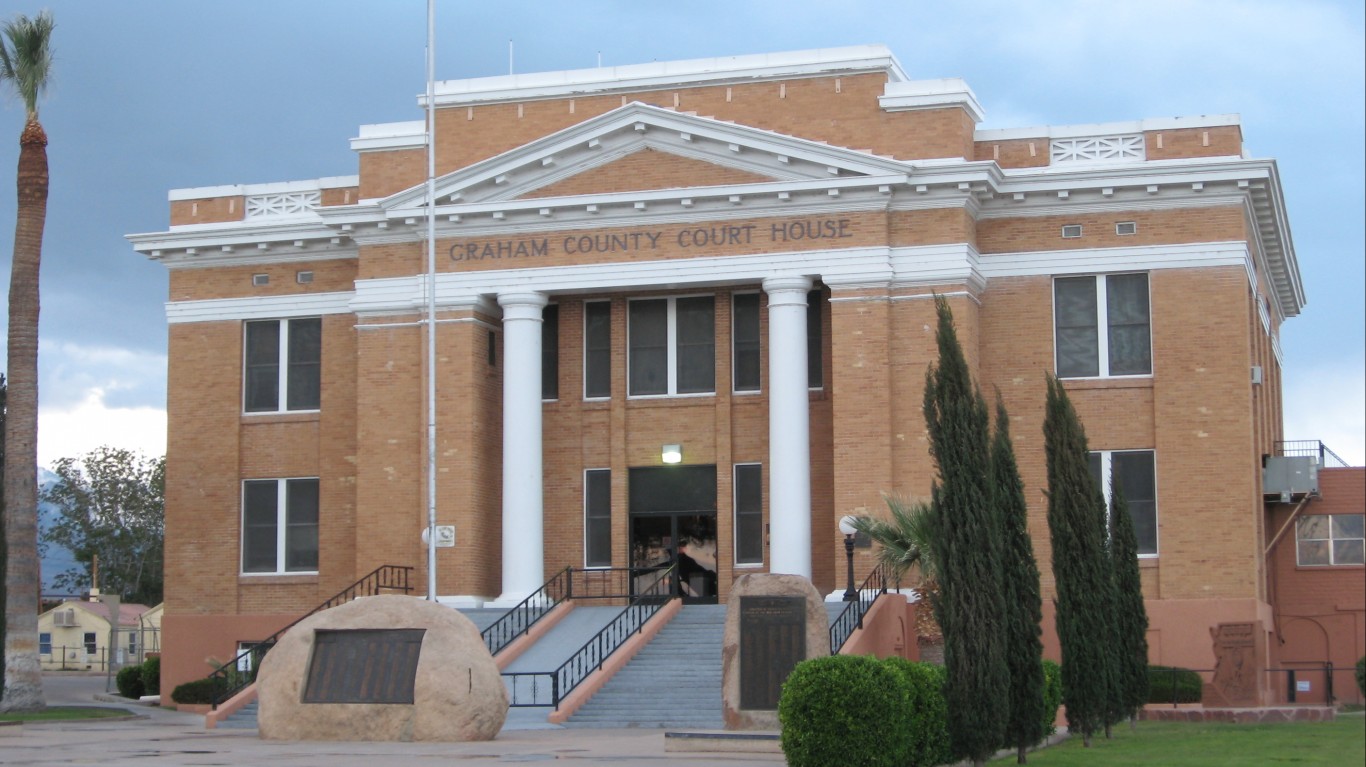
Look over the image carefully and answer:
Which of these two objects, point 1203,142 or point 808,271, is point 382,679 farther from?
point 1203,142

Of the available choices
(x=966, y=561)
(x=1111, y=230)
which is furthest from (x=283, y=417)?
(x=966, y=561)

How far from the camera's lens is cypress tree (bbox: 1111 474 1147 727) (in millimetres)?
27297

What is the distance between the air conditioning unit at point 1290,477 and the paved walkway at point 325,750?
56.5 feet

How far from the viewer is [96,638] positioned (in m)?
86.8

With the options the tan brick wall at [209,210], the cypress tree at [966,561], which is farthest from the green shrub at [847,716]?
the tan brick wall at [209,210]

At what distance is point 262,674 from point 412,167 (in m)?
15.6

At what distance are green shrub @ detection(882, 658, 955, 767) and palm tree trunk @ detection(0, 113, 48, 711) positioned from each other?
18623mm

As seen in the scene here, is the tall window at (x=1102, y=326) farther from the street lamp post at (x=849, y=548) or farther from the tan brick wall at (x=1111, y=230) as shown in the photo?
the street lamp post at (x=849, y=548)

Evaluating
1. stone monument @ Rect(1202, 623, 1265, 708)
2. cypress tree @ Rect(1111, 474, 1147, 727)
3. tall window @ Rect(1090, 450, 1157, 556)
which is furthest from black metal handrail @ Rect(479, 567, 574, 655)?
stone monument @ Rect(1202, 623, 1265, 708)

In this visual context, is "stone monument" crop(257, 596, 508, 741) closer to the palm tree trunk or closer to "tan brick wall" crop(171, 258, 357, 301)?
the palm tree trunk

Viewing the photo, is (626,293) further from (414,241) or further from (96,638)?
(96,638)

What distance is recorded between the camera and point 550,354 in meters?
39.0

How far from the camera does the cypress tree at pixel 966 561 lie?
19.6 meters

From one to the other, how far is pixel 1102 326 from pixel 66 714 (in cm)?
2045
